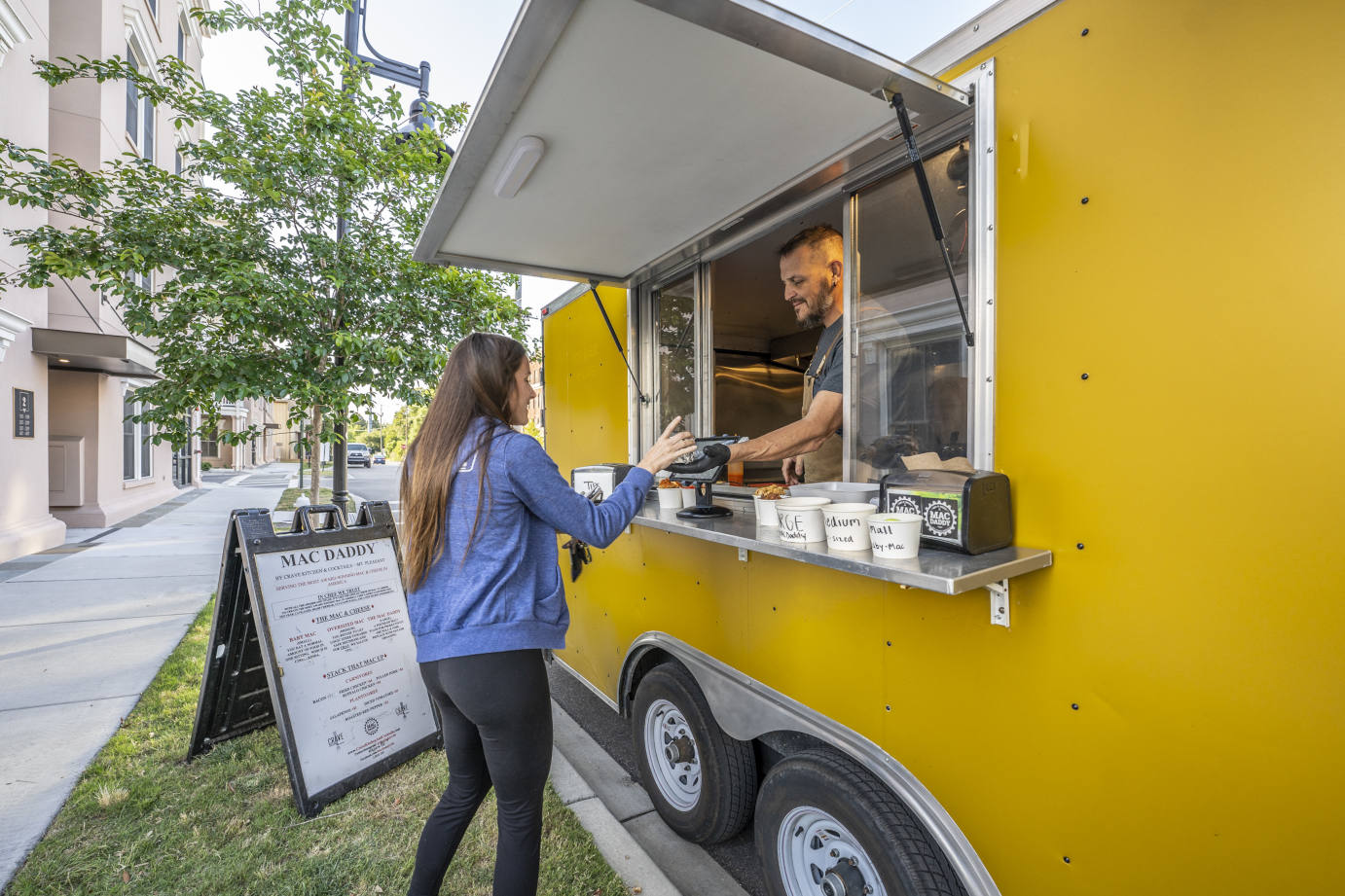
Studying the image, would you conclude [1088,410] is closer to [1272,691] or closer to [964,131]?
[1272,691]

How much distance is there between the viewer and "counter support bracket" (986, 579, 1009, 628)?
1.48m

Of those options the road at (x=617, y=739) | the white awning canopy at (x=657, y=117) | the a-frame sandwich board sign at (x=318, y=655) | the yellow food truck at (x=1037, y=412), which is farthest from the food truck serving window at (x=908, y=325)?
the a-frame sandwich board sign at (x=318, y=655)

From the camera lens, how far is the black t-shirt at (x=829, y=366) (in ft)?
7.96

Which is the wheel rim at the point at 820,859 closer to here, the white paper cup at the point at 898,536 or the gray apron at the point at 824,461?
the white paper cup at the point at 898,536

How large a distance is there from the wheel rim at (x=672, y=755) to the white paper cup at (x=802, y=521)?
48.4 inches

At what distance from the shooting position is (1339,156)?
3.39 ft

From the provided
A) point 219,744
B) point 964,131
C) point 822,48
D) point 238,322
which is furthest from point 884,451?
point 238,322

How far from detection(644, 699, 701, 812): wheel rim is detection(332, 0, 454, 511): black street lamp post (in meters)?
4.10

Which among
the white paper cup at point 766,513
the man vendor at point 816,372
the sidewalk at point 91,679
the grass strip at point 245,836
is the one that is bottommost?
the grass strip at point 245,836

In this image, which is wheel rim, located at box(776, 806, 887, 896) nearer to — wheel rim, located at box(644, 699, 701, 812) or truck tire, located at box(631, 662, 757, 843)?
truck tire, located at box(631, 662, 757, 843)

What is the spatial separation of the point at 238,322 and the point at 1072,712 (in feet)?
18.3

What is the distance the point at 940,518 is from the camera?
147cm

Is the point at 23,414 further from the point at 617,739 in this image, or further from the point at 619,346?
the point at 617,739

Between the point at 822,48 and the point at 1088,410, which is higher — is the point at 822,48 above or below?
above
